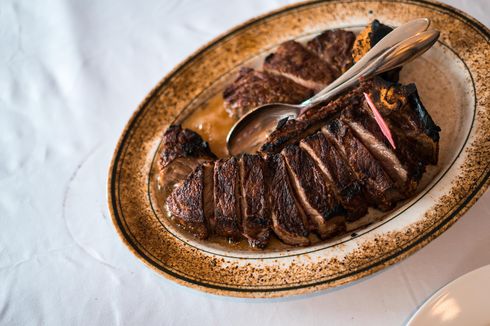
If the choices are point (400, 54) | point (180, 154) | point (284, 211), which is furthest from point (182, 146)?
point (400, 54)

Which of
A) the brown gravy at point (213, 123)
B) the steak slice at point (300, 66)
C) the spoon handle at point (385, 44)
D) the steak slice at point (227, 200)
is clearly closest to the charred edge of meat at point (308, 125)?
the spoon handle at point (385, 44)

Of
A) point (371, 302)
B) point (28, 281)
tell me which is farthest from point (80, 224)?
point (371, 302)

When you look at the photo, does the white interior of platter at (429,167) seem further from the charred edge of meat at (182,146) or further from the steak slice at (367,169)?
the charred edge of meat at (182,146)

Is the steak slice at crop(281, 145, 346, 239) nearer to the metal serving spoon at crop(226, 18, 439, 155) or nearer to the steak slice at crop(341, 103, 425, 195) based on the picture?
the steak slice at crop(341, 103, 425, 195)

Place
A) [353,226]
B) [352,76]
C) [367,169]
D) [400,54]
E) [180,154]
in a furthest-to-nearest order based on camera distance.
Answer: [180,154]
[352,76]
[400,54]
[353,226]
[367,169]

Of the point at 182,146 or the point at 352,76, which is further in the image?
the point at 182,146

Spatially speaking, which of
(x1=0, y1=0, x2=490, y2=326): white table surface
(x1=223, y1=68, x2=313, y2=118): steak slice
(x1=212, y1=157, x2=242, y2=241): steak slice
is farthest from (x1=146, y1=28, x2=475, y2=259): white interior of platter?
(x1=223, y1=68, x2=313, y2=118): steak slice

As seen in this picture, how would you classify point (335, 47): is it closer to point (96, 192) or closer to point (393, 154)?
point (393, 154)
